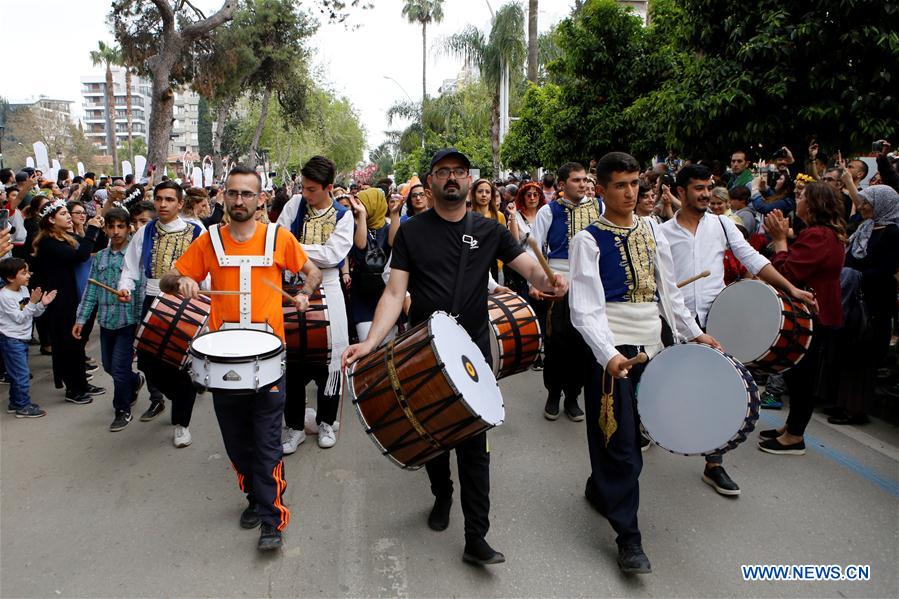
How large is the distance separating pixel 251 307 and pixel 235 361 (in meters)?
0.58

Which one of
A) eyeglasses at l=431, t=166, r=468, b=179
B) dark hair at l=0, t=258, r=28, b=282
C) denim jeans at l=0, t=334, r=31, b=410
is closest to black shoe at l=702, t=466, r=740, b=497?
eyeglasses at l=431, t=166, r=468, b=179

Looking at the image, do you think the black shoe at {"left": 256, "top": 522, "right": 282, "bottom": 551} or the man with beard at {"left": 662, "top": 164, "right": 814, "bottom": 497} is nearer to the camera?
the black shoe at {"left": 256, "top": 522, "right": 282, "bottom": 551}

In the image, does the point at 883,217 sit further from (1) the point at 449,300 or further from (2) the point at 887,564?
(1) the point at 449,300

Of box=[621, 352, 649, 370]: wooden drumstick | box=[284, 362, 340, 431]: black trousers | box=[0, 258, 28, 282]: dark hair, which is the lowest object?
box=[284, 362, 340, 431]: black trousers

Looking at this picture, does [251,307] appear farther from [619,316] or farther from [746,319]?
[746,319]

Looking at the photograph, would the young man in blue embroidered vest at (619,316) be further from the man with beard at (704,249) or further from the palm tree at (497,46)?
the palm tree at (497,46)

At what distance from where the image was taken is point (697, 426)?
10.8 feet

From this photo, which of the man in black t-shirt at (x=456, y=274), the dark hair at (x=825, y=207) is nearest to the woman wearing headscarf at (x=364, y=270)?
the man in black t-shirt at (x=456, y=274)

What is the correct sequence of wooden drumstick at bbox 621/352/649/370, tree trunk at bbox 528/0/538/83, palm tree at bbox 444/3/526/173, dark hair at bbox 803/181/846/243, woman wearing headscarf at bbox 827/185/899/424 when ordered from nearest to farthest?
wooden drumstick at bbox 621/352/649/370, dark hair at bbox 803/181/846/243, woman wearing headscarf at bbox 827/185/899/424, tree trunk at bbox 528/0/538/83, palm tree at bbox 444/3/526/173

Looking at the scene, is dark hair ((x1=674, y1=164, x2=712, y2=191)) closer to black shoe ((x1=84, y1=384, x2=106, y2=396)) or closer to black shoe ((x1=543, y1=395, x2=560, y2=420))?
black shoe ((x1=543, y1=395, x2=560, y2=420))

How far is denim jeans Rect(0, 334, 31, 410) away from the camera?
6.20 meters

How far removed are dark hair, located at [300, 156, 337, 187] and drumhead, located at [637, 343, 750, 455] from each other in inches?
113

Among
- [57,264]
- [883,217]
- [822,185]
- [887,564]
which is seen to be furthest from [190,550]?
[883,217]

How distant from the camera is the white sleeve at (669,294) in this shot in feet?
12.4
